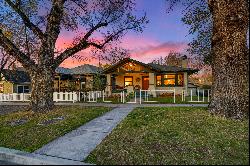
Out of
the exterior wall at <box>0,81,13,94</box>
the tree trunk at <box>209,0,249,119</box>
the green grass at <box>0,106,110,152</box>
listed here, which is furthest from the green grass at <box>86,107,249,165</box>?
the exterior wall at <box>0,81,13,94</box>

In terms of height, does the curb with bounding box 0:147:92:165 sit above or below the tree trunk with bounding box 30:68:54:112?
below

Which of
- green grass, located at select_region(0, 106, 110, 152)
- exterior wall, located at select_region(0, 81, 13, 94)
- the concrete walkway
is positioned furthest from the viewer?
exterior wall, located at select_region(0, 81, 13, 94)

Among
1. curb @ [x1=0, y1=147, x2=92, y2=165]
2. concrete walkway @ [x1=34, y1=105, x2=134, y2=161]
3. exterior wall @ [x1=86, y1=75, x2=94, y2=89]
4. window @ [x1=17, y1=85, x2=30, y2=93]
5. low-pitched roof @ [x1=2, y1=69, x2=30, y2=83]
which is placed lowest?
curb @ [x1=0, y1=147, x2=92, y2=165]

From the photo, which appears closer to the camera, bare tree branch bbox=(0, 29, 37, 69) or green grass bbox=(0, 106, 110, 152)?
green grass bbox=(0, 106, 110, 152)

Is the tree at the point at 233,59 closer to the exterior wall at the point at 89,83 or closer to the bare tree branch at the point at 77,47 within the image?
the bare tree branch at the point at 77,47

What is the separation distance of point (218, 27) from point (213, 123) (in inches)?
146

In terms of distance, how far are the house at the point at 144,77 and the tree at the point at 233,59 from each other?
76.6ft

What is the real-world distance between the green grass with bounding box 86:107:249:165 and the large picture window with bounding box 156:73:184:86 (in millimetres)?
25826

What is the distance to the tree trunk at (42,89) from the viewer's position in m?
16.9

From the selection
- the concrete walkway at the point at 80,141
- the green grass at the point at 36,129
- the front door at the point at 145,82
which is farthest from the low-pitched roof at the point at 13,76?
the concrete walkway at the point at 80,141

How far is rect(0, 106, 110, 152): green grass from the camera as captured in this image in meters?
10.7

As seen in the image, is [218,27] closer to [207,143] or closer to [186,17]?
[207,143]

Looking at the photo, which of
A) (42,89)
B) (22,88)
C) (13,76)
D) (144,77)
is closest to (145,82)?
(144,77)

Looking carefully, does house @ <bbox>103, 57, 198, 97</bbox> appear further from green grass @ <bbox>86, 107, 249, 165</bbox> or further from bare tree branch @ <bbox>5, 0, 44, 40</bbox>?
green grass @ <bbox>86, 107, 249, 165</bbox>
